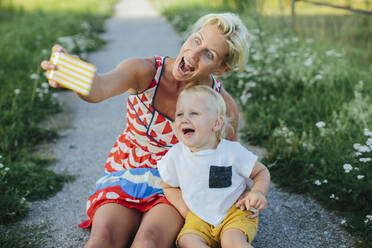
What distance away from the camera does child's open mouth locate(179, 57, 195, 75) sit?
2060 millimetres

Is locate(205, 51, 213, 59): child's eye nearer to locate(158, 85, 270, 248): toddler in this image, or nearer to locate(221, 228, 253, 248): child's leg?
locate(158, 85, 270, 248): toddler

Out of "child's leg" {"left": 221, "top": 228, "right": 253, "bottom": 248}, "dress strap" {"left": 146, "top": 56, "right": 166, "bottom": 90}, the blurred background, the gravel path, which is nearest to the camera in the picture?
"child's leg" {"left": 221, "top": 228, "right": 253, "bottom": 248}

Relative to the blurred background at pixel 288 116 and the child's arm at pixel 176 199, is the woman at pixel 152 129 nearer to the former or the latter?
the child's arm at pixel 176 199

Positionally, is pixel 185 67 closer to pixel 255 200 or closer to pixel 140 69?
pixel 140 69

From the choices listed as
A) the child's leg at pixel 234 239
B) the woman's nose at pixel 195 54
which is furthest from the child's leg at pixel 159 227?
the woman's nose at pixel 195 54

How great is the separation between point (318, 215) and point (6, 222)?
1.98 meters

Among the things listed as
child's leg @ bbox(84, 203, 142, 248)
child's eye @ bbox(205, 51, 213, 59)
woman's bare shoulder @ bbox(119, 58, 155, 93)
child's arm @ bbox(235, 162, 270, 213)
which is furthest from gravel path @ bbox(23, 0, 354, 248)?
child's eye @ bbox(205, 51, 213, 59)

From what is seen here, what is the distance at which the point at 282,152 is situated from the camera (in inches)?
122

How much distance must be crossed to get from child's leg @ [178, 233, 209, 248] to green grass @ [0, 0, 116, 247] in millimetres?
918

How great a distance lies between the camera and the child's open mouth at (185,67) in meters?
2.06

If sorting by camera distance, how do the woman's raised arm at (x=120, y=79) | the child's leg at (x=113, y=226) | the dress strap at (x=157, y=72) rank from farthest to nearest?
the dress strap at (x=157, y=72) → the child's leg at (x=113, y=226) → the woman's raised arm at (x=120, y=79)

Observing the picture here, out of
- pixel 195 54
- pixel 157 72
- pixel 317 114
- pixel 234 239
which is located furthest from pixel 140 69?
pixel 317 114

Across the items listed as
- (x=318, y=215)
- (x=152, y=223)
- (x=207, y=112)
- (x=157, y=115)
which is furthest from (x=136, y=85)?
(x=318, y=215)

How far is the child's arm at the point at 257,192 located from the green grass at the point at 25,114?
4.07 ft
